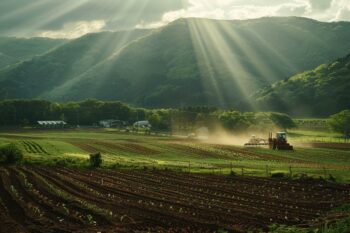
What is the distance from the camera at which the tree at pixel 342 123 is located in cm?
14275

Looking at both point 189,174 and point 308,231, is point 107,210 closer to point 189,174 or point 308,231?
point 308,231

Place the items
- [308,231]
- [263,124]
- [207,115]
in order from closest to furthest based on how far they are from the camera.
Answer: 1. [308,231]
2. [263,124]
3. [207,115]

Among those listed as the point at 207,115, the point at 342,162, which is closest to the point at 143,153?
the point at 342,162

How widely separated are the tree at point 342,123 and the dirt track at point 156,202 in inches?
3997

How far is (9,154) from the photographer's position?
222 ft

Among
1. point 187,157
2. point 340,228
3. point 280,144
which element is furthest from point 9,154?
point 340,228

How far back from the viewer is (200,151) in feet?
314

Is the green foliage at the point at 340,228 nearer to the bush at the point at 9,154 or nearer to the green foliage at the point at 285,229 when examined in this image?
the green foliage at the point at 285,229

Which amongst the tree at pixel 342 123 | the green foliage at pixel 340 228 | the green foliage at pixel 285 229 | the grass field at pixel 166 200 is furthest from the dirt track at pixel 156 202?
the tree at pixel 342 123

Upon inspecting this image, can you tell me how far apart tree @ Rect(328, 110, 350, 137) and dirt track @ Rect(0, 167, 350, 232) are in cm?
10151

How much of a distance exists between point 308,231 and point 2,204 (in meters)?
20.8

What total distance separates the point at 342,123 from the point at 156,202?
122 metres

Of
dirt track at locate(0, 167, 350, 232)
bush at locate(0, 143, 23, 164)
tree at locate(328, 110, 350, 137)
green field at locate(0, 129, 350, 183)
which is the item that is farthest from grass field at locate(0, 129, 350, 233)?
tree at locate(328, 110, 350, 137)

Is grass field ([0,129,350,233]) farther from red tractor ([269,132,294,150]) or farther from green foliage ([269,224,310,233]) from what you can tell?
red tractor ([269,132,294,150])
